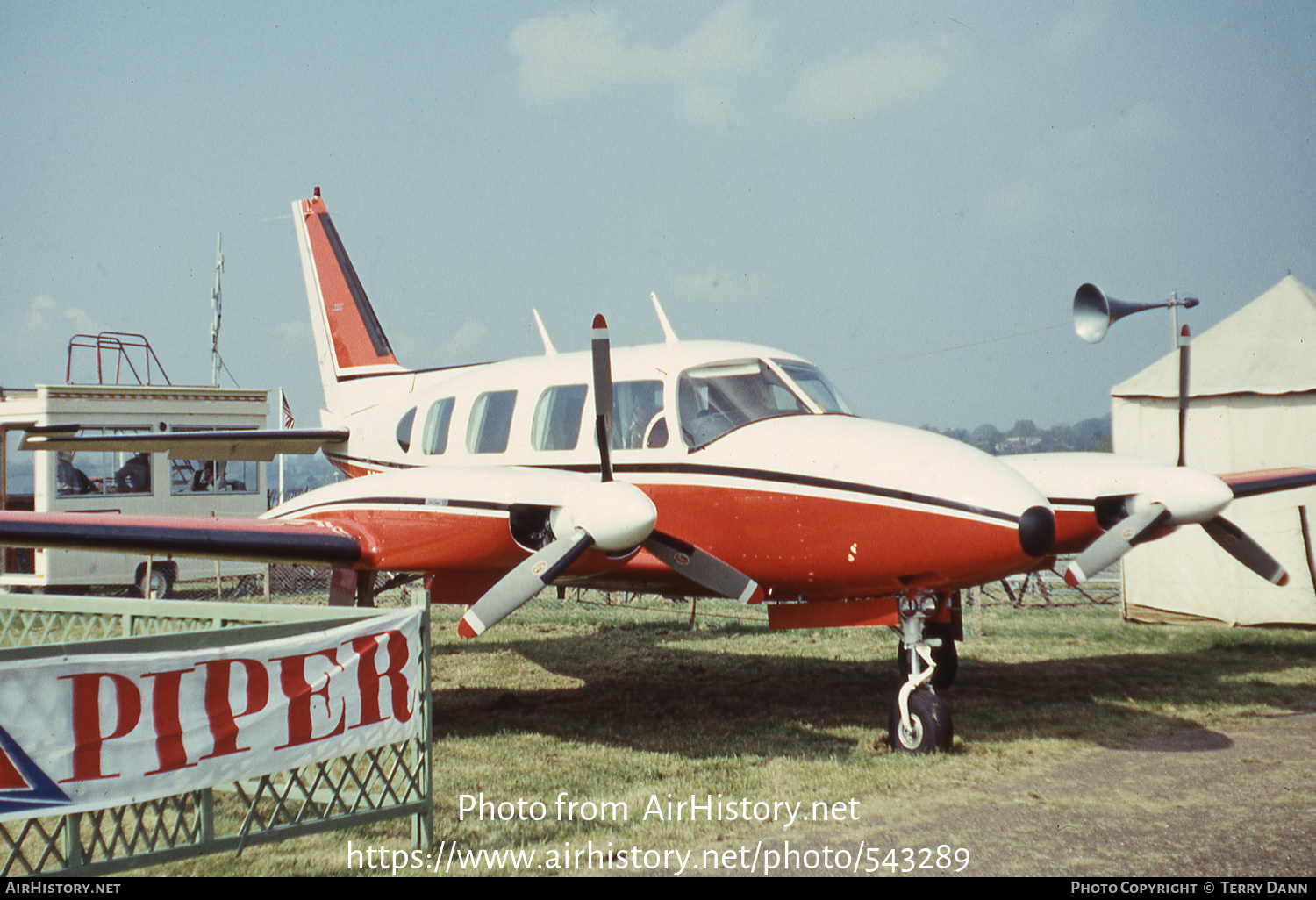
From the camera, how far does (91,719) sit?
425 centimetres

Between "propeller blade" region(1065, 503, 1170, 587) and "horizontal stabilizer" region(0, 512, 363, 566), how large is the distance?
5753 millimetres

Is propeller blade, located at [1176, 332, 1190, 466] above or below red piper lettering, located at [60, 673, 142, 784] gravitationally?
above

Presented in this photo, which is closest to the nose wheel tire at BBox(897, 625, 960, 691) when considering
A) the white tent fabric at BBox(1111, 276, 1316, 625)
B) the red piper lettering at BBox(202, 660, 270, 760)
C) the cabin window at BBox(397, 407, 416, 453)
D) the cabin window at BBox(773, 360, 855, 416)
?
the cabin window at BBox(773, 360, 855, 416)

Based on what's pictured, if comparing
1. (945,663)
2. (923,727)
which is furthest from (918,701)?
(945,663)

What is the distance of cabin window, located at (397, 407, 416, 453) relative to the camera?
11.0m

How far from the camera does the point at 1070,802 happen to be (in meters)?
6.52

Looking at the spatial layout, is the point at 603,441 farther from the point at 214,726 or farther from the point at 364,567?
the point at 214,726

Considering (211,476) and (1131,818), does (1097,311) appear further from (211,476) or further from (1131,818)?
(211,476)

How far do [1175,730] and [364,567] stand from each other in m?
7.10

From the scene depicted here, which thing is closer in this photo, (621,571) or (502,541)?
(502,541)

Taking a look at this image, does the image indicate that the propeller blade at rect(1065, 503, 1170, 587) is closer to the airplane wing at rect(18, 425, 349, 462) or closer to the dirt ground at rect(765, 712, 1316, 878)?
the dirt ground at rect(765, 712, 1316, 878)

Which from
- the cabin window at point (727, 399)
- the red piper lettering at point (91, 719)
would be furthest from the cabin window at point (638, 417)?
the red piper lettering at point (91, 719)

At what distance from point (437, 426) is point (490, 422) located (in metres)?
1.00
